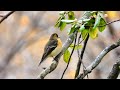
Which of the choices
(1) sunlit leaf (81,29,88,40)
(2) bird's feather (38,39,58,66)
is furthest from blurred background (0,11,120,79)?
(1) sunlit leaf (81,29,88,40)

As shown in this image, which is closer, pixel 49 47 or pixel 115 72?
pixel 115 72

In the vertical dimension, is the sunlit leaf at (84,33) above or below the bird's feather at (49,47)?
below

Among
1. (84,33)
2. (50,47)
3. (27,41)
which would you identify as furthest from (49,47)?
(27,41)

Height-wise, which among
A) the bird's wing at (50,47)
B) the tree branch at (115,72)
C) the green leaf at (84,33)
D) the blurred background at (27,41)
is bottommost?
the tree branch at (115,72)

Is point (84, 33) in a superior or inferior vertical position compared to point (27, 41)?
inferior

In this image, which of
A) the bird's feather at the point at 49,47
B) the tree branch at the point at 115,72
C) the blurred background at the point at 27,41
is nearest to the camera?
the tree branch at the point at 115,72

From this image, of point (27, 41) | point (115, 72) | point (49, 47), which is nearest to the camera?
point (115, 72)

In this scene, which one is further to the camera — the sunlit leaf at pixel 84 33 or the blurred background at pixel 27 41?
the blurred background at pixel 27 41

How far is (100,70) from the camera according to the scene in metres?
5.00

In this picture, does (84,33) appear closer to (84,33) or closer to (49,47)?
(84,33)

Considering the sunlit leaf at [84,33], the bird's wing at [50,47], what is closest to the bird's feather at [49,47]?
the bird's wing at [50,47]

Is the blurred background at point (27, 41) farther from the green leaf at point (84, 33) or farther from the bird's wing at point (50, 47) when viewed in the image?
the green leaf at point (84, 33)

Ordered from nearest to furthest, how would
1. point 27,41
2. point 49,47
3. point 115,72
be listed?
point 115,72 → point 49,47 → point 27,41

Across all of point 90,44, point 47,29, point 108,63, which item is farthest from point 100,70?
point 47,29
